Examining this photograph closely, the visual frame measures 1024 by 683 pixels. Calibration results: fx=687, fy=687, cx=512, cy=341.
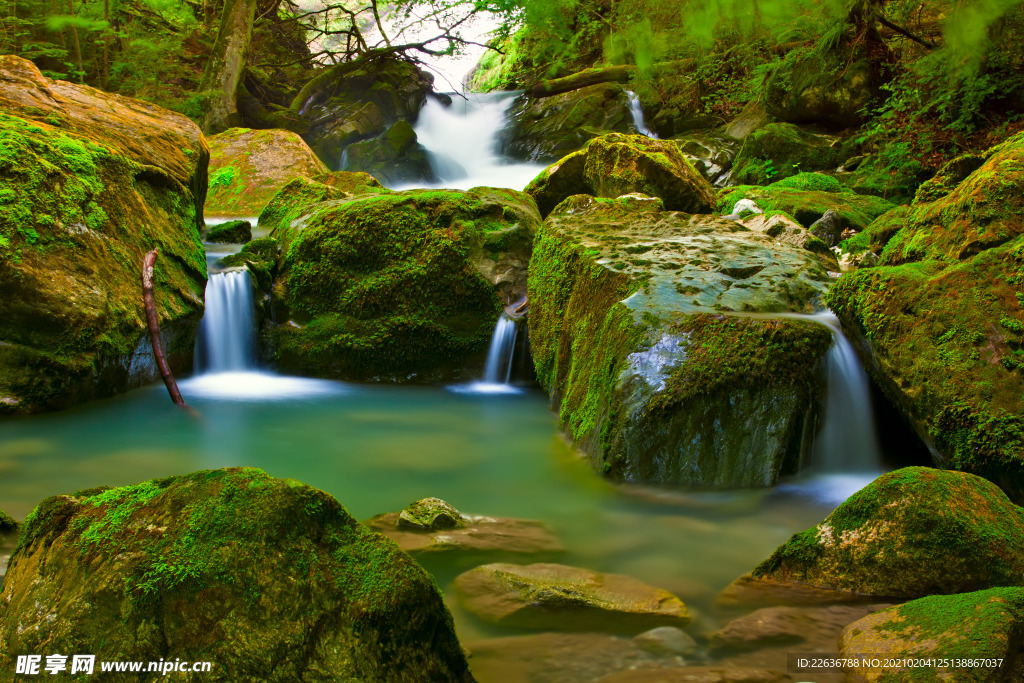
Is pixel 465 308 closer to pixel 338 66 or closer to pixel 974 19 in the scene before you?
pixel 974 19

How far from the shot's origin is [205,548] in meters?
1.78

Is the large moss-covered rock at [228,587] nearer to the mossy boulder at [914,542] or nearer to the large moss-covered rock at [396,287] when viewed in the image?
the mossy boulder at [914,542]

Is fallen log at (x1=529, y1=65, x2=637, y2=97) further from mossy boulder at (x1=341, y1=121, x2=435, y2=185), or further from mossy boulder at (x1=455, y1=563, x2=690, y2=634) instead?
mossy boulder at (x1=455, y1=563, x2=690, y2=634)

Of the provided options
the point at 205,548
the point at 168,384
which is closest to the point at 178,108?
the point at 168,384

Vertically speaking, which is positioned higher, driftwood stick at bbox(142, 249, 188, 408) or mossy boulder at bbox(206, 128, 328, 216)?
mossy boulder at bbox(206, 128, 328, 216)

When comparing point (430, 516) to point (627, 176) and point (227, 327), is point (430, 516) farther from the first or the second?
point (627, 176)

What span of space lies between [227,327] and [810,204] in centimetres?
716

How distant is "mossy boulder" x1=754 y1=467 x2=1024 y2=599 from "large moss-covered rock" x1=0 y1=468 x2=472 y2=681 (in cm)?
163

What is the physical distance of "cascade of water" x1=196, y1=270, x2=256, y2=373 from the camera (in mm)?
6754

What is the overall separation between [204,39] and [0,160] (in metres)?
14.8

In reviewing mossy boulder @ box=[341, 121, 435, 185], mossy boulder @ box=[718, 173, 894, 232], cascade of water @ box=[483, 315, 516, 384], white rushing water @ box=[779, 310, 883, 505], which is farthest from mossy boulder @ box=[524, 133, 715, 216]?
mossy boulder @ box=[341, 121, 435, 185]

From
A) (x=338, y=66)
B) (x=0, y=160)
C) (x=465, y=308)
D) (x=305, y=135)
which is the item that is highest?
(x=338, y=66)

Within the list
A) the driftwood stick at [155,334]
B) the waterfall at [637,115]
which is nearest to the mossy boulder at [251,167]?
the driftwood stick at [155,334]

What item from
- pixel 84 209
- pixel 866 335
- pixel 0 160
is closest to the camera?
pixel 866 335
